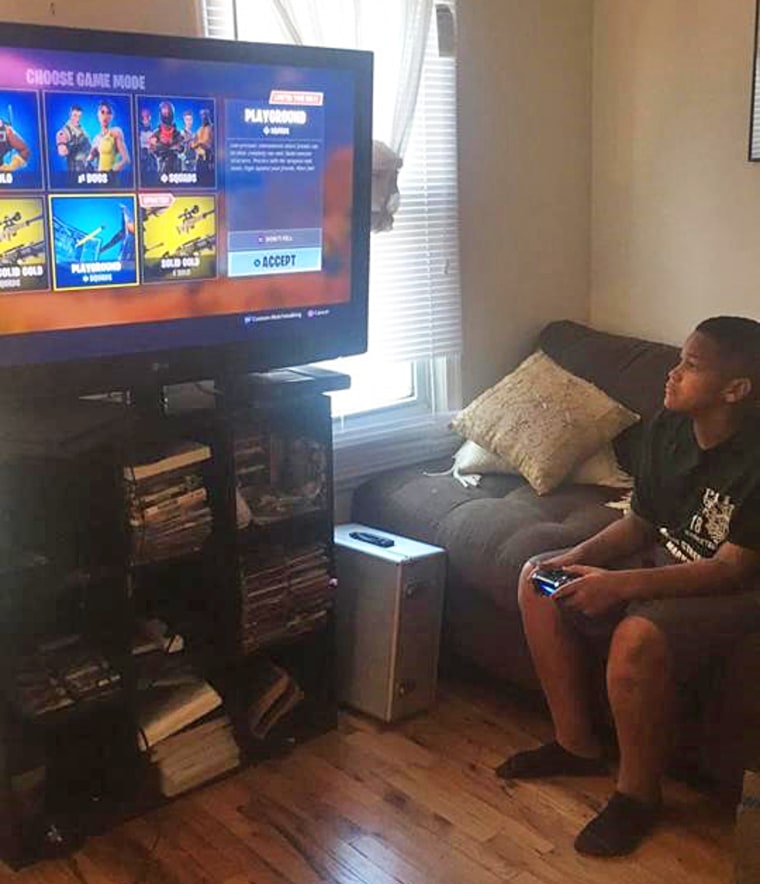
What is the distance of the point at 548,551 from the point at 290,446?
69 centimetres

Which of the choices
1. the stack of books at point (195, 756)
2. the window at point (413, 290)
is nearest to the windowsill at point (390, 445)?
the window at point (413, 290)

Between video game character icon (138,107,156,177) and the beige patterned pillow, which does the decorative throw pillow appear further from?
video game character icon (138,107,156,177)

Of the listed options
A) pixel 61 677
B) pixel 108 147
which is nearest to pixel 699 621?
pixel 61 677

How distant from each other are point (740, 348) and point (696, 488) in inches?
12.9

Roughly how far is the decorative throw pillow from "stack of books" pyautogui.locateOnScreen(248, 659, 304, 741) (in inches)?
31.6

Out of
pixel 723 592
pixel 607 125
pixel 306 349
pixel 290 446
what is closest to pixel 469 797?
pixel 723 592

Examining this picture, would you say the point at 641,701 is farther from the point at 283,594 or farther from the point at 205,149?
the point at 205,149

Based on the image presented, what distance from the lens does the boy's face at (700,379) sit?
256 cm

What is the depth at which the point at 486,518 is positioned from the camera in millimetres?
3070

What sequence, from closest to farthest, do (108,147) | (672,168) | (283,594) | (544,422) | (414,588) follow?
(108,147)
(283,594)
(414,588)
(544,422)
(672,168)

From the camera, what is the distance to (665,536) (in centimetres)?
275

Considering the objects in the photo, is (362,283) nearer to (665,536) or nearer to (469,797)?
(665,536)

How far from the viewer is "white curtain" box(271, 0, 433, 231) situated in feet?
10.4

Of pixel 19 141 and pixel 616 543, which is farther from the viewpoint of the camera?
pixel 616 543
